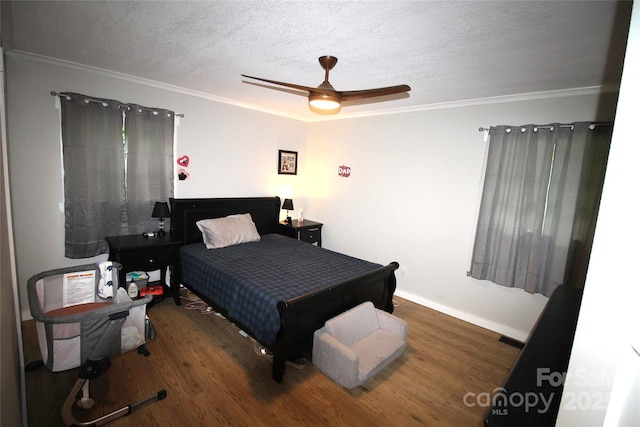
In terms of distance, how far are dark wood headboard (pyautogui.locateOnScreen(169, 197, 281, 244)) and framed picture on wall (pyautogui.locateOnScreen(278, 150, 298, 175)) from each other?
54cm

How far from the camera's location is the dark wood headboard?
3531 mm

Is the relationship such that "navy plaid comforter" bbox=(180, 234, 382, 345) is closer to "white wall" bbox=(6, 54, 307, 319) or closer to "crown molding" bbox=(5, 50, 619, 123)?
"white wall" bbox=(6, 54, 307, 319)

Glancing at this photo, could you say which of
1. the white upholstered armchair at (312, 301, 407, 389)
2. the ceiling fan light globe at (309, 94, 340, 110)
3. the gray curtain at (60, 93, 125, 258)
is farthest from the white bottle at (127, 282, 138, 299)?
the ceiling fan light globe at (309, 94, 340, 110)

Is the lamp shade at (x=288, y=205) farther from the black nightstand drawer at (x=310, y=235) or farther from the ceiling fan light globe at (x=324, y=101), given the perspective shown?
the ceiling fan light globe at (x=324, y=101)

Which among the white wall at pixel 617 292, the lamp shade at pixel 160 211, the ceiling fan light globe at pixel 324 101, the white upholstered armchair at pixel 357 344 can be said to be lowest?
the white upholstered armchair at pixel 357 344

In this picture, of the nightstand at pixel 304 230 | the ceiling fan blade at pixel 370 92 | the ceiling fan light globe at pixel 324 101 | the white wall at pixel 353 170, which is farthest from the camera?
the nightstand at pixel 304 230

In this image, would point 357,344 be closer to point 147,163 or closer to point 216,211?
point 216,211

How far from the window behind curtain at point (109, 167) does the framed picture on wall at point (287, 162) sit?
1.69m

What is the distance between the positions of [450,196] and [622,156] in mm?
3150

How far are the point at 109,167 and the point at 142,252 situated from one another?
0.98 m

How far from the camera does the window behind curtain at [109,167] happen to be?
2.88 meters

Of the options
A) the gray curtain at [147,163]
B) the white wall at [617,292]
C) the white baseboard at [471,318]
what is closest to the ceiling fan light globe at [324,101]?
the white wall at [617,292]

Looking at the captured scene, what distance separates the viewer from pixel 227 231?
3.61m

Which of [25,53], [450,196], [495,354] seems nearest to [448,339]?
[495,354]
